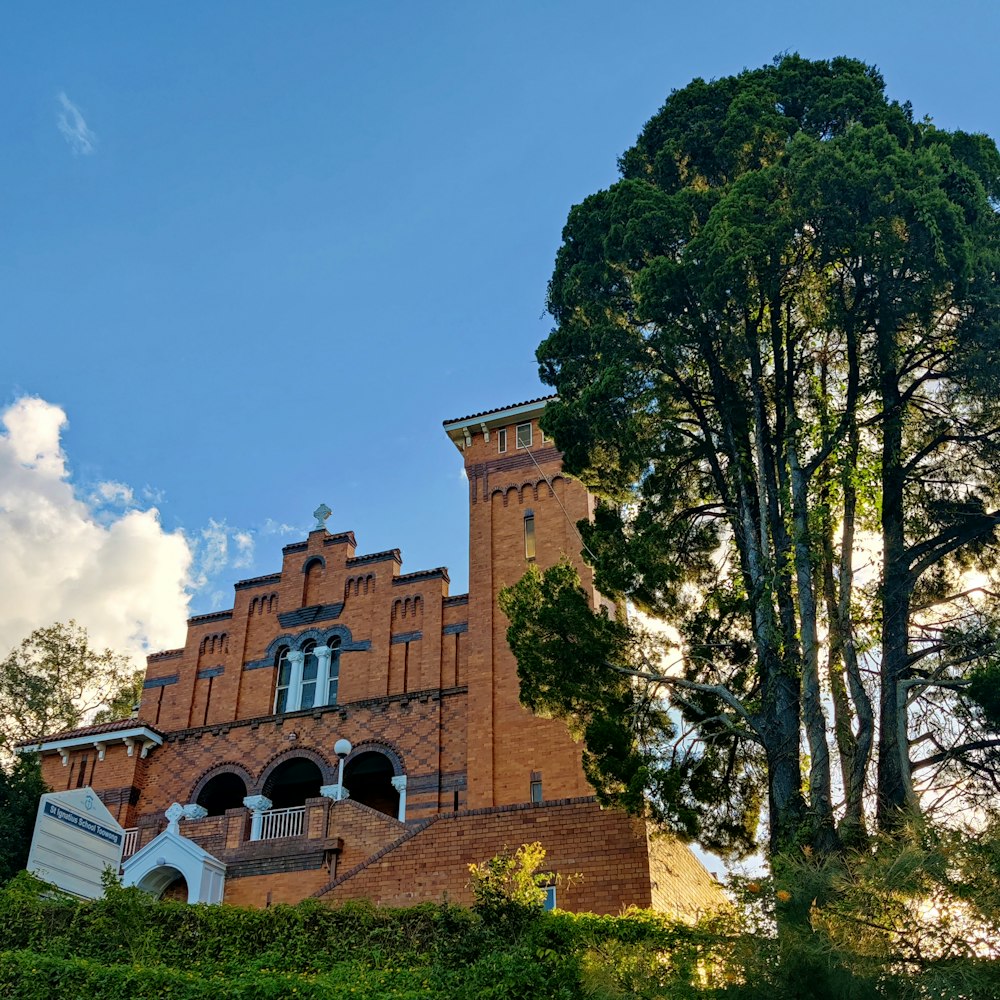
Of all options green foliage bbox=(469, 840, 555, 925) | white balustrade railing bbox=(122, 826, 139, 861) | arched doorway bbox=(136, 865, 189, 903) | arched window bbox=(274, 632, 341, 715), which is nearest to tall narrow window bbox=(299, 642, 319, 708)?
arched window bbox=(274, 632, 341, 715)

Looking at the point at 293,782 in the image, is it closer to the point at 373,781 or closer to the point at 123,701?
the point at 373,781

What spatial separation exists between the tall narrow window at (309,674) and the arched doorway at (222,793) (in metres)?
2.52

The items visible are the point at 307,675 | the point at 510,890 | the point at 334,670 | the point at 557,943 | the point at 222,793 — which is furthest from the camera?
the point at 307,675

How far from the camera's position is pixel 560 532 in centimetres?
2698

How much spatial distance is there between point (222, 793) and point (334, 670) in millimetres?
4261

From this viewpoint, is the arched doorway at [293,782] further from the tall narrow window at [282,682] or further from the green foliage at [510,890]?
the green foliage at [510,890]

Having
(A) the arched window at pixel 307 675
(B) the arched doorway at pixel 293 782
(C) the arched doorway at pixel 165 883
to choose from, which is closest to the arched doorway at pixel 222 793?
(B) the arched doorway at pixel 293 782

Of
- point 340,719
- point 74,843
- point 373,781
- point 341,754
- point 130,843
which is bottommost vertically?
point 74,843

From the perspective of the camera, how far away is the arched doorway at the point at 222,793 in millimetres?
26906

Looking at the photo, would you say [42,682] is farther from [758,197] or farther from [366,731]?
[758,197]

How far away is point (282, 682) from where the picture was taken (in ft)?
93.5

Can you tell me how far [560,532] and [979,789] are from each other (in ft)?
51.4

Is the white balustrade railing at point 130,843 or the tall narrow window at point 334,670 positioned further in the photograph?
the tall narrow window at point 334,670

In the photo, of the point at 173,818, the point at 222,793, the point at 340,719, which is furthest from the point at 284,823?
the point at 222,793
